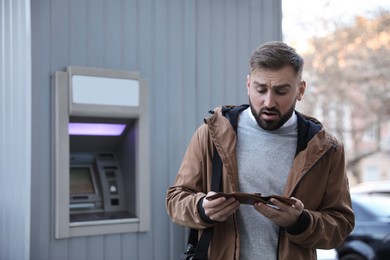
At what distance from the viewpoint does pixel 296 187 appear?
6.80 ft

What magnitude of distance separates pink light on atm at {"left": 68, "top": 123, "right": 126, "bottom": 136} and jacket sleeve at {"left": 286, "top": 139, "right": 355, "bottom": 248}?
1510 millimetres

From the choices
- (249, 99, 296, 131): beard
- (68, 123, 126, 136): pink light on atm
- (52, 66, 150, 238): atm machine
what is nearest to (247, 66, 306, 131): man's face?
(249, 99, 296, 131): beard

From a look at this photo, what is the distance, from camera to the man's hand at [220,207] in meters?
1.88

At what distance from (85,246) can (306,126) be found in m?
1.55

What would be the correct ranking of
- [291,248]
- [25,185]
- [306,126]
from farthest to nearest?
[25,185] < [306,126] < [291,248]

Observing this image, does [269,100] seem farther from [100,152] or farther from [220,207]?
[100,152]

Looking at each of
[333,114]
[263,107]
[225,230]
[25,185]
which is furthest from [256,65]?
[333,114]

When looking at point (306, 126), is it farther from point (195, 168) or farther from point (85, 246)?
point (85, 246)

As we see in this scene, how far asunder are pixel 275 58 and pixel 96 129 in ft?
4.89

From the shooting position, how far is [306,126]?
224 centimetres

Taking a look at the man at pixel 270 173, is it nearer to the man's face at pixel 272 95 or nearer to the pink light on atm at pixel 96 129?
the man's face at pixel 272 95

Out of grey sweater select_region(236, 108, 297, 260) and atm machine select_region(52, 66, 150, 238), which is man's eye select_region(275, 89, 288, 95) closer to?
grey sweater select_region(236, 108, 297, 260)

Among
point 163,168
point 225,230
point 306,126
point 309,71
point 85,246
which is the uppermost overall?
point 309,71

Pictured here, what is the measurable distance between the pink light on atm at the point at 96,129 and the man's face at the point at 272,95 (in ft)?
4.41
